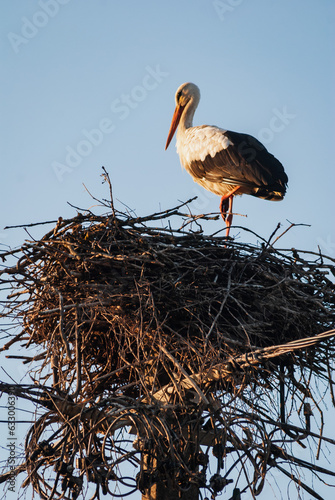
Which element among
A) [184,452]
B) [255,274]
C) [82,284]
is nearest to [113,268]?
[82,284]

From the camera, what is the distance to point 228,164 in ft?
24.4

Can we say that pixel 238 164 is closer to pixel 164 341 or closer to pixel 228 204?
pixel 228 204

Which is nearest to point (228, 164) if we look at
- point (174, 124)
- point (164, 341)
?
point (174, 124)

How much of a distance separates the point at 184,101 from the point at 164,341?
4603 millimetres

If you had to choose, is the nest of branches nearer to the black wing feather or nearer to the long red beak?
the black wing feather

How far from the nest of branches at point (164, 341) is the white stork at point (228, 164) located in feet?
5.70

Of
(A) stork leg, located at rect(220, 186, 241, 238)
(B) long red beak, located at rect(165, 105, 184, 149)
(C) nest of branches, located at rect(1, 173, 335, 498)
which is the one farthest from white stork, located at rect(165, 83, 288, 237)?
(C) nest of branches, located at rect(1, 173, 335, 498)

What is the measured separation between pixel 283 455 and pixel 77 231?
A: 196cm

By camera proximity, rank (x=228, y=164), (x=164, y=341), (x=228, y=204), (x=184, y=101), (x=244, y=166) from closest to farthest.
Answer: (x=164, y=341)
(x=244, y=166)
(x=228, y=164)
(x=228, y=204)
(x=184, y=101)

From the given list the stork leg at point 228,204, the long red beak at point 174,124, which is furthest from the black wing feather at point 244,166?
the long red beak at point 174,124

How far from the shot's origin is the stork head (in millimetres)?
8648

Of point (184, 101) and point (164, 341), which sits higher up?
point (184, 101)

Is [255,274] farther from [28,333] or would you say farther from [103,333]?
[28,333]

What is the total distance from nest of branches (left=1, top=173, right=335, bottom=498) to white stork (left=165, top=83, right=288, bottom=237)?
174 centimetres
